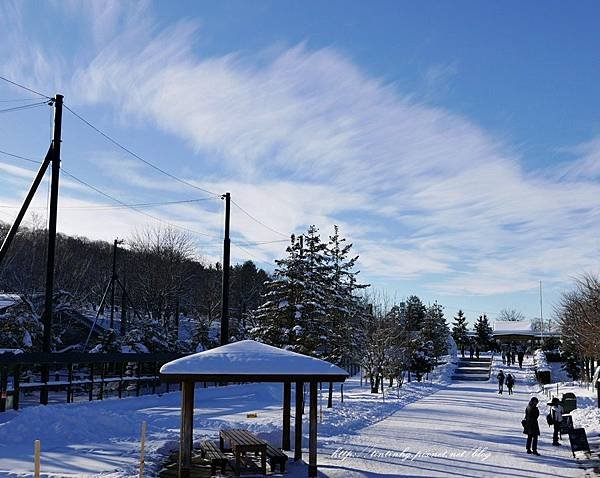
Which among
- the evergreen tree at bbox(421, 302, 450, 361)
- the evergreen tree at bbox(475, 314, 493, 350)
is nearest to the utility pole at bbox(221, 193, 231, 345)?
the evergreen tree at bbox(421, 302, 450, 361)

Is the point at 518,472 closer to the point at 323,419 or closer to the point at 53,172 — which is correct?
the point at 323,419

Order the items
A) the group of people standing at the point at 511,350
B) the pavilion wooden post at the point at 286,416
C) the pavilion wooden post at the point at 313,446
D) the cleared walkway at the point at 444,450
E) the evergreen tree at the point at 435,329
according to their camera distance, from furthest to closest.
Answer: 1. the group of people standing at the point at 511,350
2. the evergreen tree at the point at 435,329
3. the pavilion wooden post at the point at 286,416
4. the cleared walkway at the point at 444,450
5. the pavilion wooden post at the point at 313,446

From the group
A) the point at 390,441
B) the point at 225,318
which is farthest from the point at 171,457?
the point at 225,318

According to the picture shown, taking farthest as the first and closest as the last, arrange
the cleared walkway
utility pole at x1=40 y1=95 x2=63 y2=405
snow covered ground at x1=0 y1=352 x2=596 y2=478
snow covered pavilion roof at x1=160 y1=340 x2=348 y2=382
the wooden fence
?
utility pole at x1=40 y1=95 x2=63 y2=405 → the wooden fence → the cleared walkway → snow covered ground at x1=0 y1=352 x2=596 y2=478 → snow covered pavilion roof at x1=160 y1=340 x2=348 y2=382

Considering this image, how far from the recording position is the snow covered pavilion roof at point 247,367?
12.0m

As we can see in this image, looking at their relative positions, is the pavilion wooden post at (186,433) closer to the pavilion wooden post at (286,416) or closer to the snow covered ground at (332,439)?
the snow covered ground at (332,439)

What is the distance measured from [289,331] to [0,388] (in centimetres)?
1398

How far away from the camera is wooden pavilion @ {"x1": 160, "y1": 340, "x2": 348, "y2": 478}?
12.0m

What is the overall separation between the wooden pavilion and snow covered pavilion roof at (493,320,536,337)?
229 ft

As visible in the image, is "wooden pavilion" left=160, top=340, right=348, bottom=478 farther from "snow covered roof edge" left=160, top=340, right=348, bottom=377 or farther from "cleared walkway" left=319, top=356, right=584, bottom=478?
"cleared walkway" left=319, top=356, right=584, bottom=478

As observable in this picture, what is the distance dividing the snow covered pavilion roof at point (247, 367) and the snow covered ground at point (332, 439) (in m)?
2.20

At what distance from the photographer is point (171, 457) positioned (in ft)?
48.8

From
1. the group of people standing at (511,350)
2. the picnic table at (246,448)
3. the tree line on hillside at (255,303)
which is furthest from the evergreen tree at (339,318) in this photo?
the group of people standing at (511,350)

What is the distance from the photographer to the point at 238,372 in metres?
12.0
